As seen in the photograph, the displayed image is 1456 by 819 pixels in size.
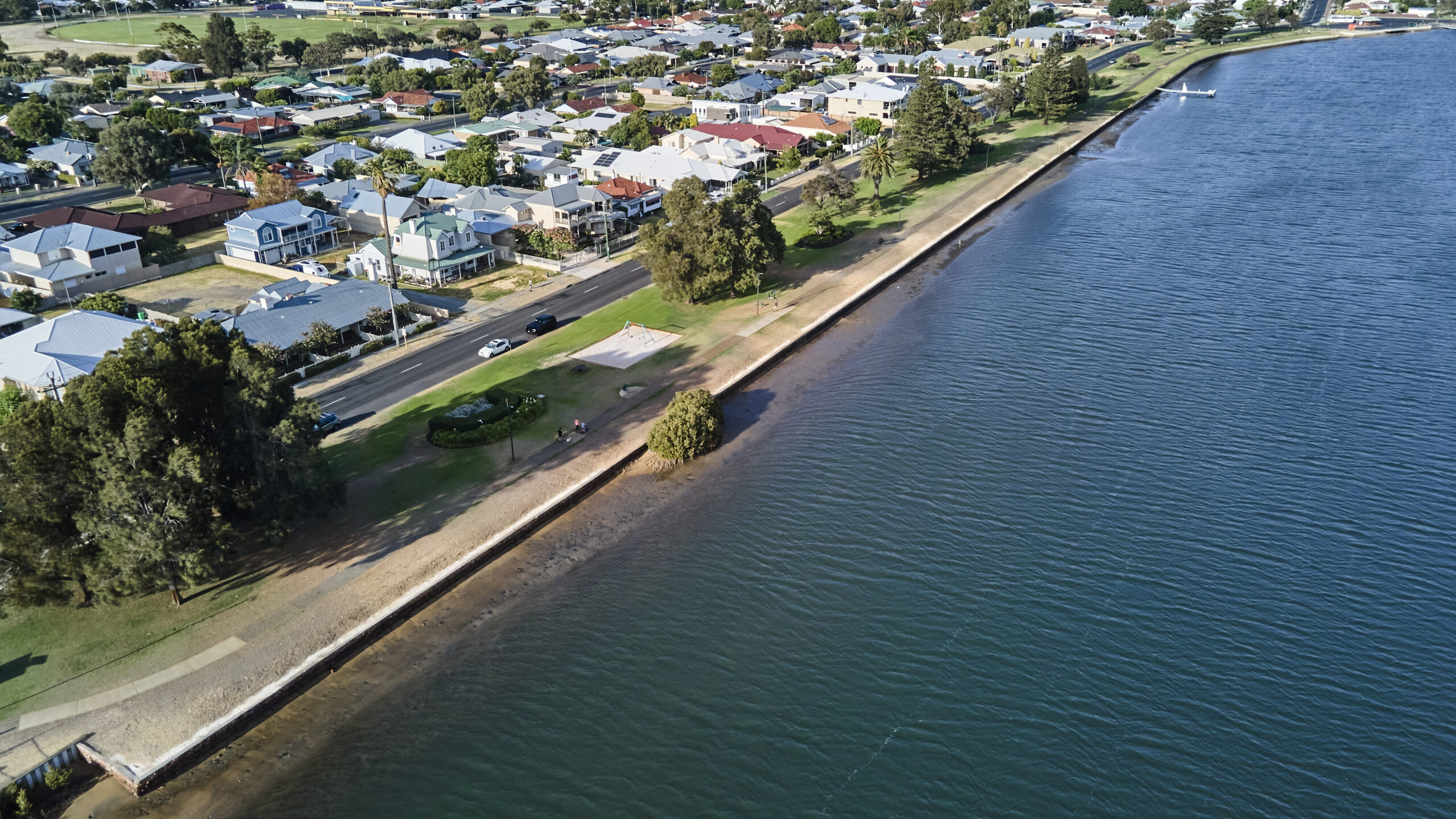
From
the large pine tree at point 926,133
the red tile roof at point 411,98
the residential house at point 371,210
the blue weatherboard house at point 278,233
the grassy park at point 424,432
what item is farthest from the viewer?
the red tile roof at point 411,98

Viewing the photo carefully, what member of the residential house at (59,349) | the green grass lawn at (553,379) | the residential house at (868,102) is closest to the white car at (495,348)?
the green grass lawn at (553,379)

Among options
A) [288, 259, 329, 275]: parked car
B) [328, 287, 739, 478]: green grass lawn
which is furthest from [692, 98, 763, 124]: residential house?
[328, 287, 739, 478]: green grass lawn

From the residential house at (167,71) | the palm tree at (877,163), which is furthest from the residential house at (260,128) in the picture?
the palm tree at (877,163)

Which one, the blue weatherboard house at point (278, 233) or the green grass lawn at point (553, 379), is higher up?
the blue weatherboard house at point (278, 233)

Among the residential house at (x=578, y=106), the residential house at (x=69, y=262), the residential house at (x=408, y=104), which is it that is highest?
the residential house at (x=408, y=104)

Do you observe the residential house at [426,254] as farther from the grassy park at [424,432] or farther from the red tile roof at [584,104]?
the red tile roof at [584,104]

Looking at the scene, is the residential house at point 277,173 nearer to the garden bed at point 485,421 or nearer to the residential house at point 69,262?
the residential house at point 69,262

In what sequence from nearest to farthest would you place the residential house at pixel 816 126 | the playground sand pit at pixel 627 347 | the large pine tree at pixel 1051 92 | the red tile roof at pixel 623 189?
the playground sand pit at pixel 627 347
the red tile roof at pixel 623 189
the residential house at pixel 816 126
the large pine tree at pixel 1051 92

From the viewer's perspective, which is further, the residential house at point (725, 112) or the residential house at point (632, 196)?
the residential house at point (725, 112)
